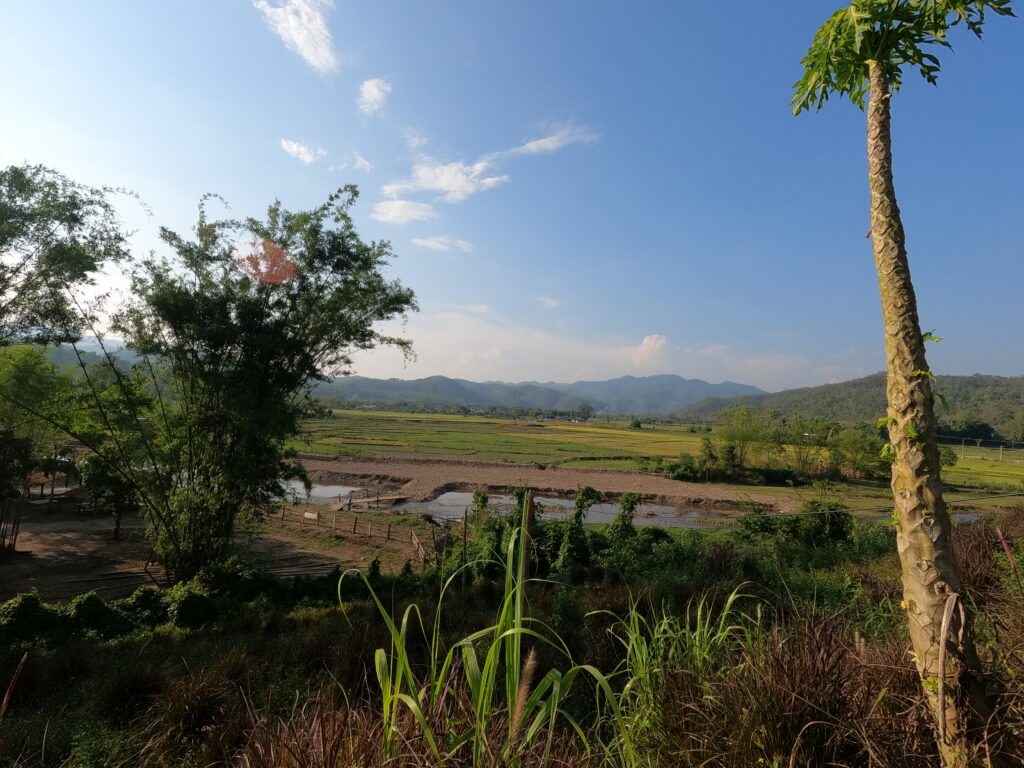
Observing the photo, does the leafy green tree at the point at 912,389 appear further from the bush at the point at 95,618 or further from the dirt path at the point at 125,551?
the dirt path at the point at 125,551

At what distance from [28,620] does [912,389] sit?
13256 millimetres

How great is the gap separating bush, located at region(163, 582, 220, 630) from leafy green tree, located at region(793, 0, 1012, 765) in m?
11.3

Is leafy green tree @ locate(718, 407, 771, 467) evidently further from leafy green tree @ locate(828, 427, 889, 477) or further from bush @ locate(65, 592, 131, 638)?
bush @ locate(65, 592, 131, 638)

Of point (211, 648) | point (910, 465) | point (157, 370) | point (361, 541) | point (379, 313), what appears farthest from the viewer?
point (361, 541)

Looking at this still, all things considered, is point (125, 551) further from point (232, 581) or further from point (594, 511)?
point (594, 511)

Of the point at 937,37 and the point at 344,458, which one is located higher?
the point at 937,37

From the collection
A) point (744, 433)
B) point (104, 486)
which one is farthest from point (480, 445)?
point (104, 486)

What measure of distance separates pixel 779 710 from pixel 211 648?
8.25m

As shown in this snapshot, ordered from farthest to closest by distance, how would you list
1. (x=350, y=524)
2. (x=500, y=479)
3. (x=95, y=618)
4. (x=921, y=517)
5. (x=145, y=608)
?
(x=500, y=479) → (x=350, y=524) → (x=145, y=608) → (x=95, y=618) → (x=921, y=517)

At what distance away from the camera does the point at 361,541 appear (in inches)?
741

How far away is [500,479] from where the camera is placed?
120ft

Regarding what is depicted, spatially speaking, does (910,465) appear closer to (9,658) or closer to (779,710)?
(779,710)

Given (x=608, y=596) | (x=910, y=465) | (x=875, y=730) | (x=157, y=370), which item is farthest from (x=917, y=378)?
(x=157, y=370)

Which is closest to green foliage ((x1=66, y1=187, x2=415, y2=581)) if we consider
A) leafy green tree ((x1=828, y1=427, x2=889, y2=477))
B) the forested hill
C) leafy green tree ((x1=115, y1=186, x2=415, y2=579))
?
leafy green tree ((x1=115, y1=186, x2=415, y2=579))
